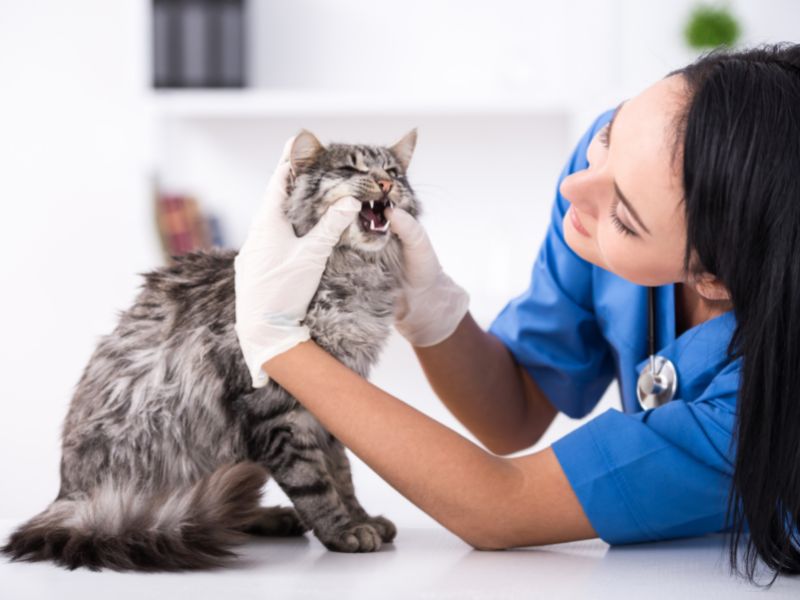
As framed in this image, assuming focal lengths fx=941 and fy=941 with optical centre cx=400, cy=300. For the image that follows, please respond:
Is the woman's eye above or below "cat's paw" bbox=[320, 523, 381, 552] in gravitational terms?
above

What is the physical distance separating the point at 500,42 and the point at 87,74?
4.67ft

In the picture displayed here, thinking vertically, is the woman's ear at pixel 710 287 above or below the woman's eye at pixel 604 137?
below

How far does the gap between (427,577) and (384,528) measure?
23cm

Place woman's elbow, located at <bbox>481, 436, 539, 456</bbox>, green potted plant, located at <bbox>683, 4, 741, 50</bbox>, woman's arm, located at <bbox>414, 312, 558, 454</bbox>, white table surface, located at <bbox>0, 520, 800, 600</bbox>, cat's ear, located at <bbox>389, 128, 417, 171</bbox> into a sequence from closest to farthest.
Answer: white table surface, located at <bbox>0, 520, 800, 600</bbox> → cat's ear, located at <bbox>389, 128, 417, 171</bbox> → woman's arm, located at <bbox>414, 312, 558, 454</bbox> → woman's elbow, located at <bbox>481, 436, 539, 456</bbox> → green potted plant, located at <bbox>683, 4, 741, 50</bbox>

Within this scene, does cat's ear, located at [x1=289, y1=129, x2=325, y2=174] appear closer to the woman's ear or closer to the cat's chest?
the cat's chest

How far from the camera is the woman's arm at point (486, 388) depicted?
66.2 inches

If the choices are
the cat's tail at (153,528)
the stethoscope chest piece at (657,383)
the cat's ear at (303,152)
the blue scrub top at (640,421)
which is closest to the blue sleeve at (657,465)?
the blue scrub top at (640,421)

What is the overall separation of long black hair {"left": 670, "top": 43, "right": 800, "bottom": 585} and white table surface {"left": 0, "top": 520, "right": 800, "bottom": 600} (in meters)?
0.09

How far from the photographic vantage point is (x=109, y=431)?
4.33 ft

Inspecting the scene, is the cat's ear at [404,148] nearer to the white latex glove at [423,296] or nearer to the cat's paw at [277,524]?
the white latex glove at [423,296]

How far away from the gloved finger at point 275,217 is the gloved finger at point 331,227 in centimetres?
4

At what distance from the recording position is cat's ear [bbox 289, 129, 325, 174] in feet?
4.53

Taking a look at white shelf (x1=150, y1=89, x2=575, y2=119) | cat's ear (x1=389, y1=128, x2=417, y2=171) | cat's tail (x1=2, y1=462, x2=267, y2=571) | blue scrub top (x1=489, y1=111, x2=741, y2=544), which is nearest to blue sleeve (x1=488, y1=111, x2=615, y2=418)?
blue scrub top (x1=489, y1=111, x2=741, y2=544)

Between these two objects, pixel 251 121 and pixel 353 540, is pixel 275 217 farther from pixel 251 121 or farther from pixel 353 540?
pixel 251 121
